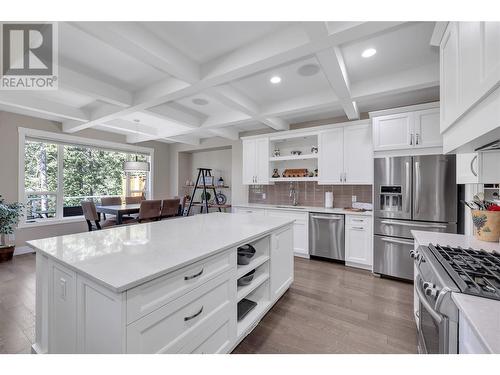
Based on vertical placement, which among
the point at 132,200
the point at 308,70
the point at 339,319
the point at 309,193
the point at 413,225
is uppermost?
the point at 308,70

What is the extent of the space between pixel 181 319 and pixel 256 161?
3.68m

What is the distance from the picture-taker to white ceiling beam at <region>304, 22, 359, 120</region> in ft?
5.10

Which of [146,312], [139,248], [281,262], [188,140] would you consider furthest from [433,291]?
[188,140]

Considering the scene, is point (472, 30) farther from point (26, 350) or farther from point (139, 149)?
point (139, 149)

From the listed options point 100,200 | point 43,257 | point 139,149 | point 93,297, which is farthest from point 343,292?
point 139,149

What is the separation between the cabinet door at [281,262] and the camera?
2.13m

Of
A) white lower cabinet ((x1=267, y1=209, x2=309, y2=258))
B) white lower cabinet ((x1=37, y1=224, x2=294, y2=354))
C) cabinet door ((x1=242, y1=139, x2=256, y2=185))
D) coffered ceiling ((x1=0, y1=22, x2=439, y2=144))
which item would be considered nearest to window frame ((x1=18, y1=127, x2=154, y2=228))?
Answer: coffered ceiling ((x1=0, y1=22, x2=439, y2=144))

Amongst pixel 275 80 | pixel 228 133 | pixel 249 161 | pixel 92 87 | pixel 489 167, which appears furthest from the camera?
pixel 228 133

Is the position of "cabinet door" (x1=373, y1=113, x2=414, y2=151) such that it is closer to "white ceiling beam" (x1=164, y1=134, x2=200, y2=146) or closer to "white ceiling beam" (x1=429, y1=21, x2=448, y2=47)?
"white ceiling beam" (x1=429, y1=21, x2=448, y2=47)

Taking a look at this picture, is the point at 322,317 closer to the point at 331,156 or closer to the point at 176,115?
the point at 331,156

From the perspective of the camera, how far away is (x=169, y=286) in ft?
3.59

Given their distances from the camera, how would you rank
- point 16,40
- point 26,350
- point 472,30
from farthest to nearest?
point 16,40, point 26,350, point 472,30
